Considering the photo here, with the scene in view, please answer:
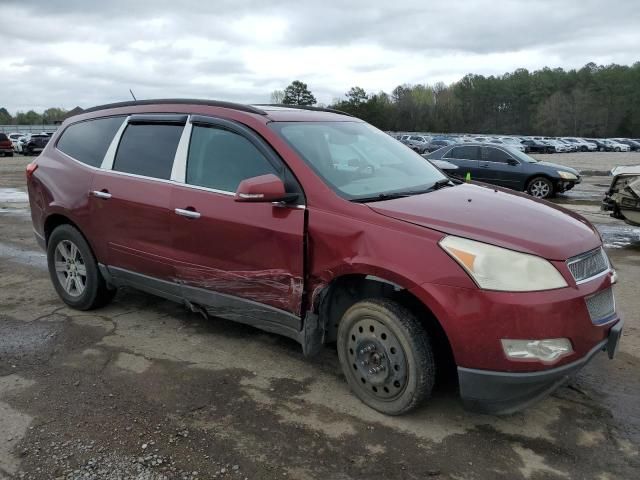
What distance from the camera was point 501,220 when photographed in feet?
10.4

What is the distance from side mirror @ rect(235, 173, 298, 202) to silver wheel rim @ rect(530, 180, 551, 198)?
12.9m

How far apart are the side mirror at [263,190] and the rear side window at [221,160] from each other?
0.88 ft

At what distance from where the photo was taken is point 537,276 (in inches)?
112

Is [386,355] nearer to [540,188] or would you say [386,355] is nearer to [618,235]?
[618,235]

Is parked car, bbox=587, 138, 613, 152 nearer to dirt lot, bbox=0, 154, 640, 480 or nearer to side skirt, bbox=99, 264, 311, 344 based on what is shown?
dirt lot, bbox=0, 154, 640, 480

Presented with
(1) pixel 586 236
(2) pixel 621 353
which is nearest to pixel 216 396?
(1) pixel 586 236

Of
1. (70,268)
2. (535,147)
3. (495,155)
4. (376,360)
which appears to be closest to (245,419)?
(376,360)

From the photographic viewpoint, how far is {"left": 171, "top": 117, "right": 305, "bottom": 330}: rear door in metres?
3.52

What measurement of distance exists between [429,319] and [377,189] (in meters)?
0.91

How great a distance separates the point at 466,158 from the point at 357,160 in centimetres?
1278

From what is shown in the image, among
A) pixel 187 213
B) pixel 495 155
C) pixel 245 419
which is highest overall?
pixel 187 213

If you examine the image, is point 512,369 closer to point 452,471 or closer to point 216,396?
point 452,471

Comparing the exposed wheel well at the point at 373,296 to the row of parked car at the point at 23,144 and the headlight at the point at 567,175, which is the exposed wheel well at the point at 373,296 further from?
the row of parked car at the point at 23,144

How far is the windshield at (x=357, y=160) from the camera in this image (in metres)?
3.59
